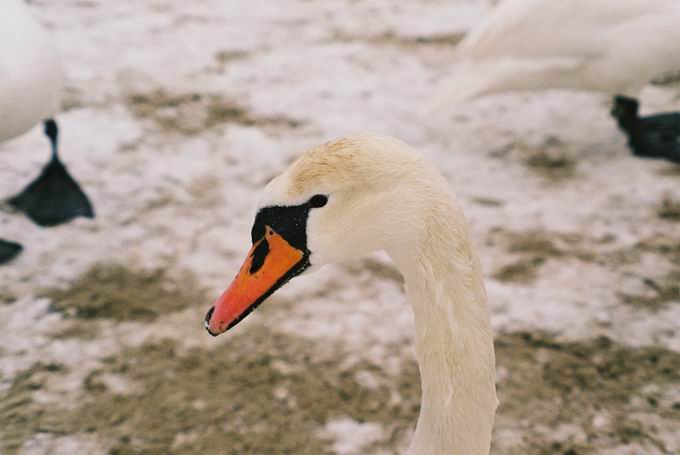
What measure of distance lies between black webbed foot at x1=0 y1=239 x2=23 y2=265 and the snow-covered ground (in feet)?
0.13

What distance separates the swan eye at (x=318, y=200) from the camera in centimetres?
143

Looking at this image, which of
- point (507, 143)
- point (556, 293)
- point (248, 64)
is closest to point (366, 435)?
point (556, 293)

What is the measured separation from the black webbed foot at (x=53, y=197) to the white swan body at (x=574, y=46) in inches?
77.6

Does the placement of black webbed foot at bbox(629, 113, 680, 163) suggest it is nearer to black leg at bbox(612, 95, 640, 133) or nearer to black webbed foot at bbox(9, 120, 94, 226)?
black leg at bbox(612, 95, 640, 133)

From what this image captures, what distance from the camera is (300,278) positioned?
3.10m

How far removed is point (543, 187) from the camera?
371 cm

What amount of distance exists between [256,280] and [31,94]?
1.89 metres

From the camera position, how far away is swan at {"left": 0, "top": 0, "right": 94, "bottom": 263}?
2881 millimetres

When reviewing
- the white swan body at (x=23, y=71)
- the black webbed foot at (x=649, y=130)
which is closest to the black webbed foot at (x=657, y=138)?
the black webbed foot at (x=649, y=130)

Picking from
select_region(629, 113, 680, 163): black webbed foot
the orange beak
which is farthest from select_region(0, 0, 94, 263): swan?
select_region(629, 113, 680, 163): black webbed foot

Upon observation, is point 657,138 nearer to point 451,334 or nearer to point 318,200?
point 451,334

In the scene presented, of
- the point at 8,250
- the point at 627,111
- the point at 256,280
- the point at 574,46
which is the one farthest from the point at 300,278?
the point at 627,111

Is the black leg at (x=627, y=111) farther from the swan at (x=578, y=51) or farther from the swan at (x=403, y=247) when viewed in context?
the swan at (x=403, y=247)

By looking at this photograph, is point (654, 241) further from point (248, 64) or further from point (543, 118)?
point (248, 64)
